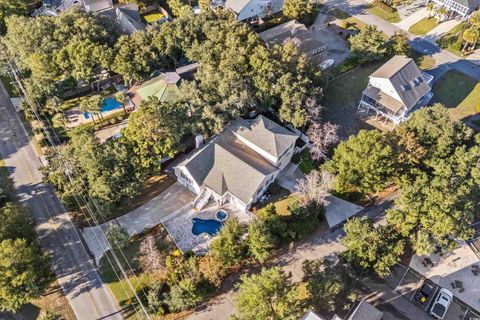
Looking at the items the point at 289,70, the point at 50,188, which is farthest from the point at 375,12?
the point at 50,188

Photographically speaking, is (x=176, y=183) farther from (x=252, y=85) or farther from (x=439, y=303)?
(x=439, y=303)

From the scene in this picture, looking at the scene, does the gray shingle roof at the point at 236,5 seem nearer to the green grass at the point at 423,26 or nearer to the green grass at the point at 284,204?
the green grass at the point at 423,26

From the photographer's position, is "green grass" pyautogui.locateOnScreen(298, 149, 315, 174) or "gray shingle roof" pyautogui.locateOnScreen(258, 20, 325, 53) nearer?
"green grass" pyautogui.locateOnScreen(298, 149, 315, 174)

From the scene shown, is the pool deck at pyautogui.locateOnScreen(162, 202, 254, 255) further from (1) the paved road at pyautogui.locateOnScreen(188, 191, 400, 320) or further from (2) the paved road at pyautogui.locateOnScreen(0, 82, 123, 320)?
(2) the paved road at pyautogui.locateOnScreen(0, 82, 123, 320)

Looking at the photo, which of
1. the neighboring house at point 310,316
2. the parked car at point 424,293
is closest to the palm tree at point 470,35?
the parked car at point 424,293

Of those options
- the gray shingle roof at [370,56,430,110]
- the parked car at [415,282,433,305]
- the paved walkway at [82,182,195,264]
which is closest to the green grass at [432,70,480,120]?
the gray shingle roof at [370,56,430,110]

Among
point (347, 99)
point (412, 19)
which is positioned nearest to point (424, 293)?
point (347, 99)
